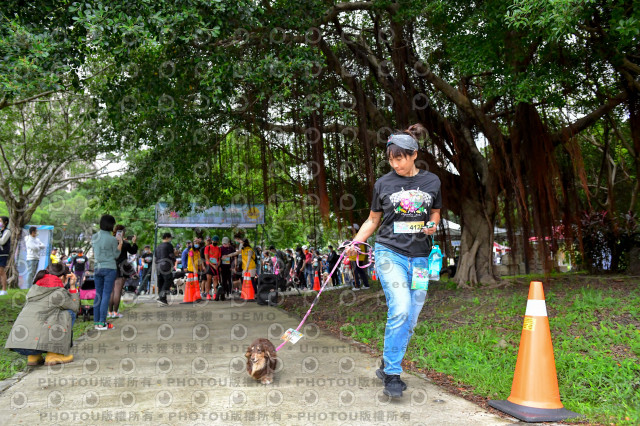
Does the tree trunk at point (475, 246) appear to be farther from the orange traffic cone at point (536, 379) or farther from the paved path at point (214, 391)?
the orange traffic cone at point (536, 379)

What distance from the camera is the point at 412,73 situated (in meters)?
8.92

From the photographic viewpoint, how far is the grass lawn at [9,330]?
455cm

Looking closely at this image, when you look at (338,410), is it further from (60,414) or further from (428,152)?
(428,152)

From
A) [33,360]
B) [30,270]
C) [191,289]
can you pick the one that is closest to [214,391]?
[33,360]

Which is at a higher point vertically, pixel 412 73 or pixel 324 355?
pixel 412 73

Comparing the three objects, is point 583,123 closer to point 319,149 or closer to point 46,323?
point 319,149

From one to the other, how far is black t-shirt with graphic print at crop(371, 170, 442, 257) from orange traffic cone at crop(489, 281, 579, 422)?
83 cm

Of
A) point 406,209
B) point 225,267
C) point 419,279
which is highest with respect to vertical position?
point 406,209

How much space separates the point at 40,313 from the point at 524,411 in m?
4.23

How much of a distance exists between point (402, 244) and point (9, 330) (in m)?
6.34

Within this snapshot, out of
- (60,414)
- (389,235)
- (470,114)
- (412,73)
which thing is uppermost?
(412,73)

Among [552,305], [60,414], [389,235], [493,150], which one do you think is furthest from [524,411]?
[493,150]

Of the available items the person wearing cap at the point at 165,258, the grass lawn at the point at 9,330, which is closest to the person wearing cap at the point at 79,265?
the grass lawn at the point at 9,330

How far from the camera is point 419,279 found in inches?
135
